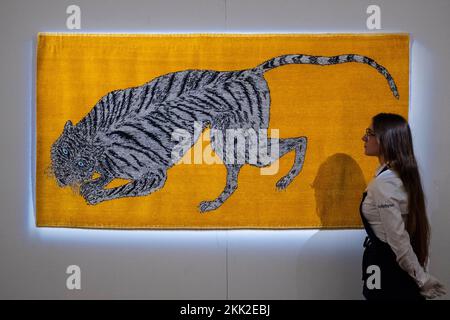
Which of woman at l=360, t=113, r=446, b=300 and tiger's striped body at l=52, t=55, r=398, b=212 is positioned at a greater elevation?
tiger's striped body at l=52, t=55, r=398, b=212

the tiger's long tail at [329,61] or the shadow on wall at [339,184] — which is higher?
the tiger's long tail at [329,61]

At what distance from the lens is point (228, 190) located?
112 inches

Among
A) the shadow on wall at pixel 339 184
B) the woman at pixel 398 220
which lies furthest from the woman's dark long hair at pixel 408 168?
the shadow on wall at pixel 339 184

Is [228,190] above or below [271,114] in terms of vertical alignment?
below

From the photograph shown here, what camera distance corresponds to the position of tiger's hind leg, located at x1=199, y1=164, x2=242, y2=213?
9.36 feet

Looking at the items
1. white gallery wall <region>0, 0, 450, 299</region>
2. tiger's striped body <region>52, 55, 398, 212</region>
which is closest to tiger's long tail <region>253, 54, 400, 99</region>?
tiger's striped body <region>52, 55, 398, 212</region>

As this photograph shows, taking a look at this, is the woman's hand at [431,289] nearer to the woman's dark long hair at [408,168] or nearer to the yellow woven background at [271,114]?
the woman's dark long hair at [408,168]

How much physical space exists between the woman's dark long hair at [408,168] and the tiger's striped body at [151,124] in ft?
2.38

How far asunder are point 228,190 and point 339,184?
608 millimetres

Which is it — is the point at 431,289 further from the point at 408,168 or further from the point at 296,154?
the point at 296,154

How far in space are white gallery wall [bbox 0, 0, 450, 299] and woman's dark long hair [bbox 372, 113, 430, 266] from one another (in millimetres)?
696

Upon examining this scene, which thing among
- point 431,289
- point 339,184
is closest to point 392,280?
point 431,289

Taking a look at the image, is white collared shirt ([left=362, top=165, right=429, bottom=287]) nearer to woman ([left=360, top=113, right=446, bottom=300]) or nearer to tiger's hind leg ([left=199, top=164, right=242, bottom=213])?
woman ([left=360, top=113, right=446, bottom=300])

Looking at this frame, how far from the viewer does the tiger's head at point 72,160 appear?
9.48 feet
